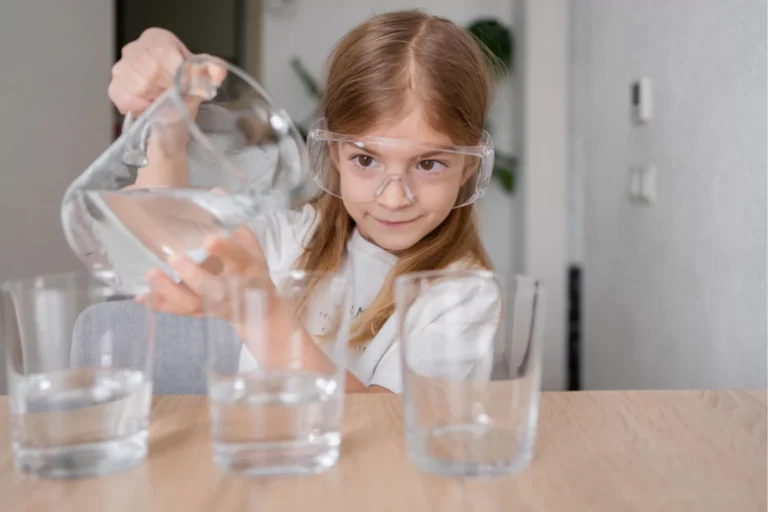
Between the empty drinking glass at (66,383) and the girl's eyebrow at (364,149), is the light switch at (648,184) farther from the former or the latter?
the empty drinking glass at (66,383)

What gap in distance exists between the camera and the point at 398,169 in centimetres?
95

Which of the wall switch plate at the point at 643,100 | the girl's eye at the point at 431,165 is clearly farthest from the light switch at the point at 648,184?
the girl's eye at the point at 431,165

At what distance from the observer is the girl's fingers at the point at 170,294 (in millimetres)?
549

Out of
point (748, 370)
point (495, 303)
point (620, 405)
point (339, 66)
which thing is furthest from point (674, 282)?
point (495, 303)

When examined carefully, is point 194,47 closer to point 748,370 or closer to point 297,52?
point 297,52

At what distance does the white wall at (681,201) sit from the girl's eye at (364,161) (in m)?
0.64

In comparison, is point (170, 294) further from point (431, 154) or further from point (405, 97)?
point (405, 97)

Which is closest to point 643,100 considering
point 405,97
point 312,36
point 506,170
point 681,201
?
point 681,201

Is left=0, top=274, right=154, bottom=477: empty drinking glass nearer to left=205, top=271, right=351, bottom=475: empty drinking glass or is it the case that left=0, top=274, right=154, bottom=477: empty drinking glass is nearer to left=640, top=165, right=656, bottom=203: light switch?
left=205, top=271, right=351, bottom=475: empty drinking glass

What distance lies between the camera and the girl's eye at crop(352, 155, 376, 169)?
98 cm

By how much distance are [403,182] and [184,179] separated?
1.52 feet

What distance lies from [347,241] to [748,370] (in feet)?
2.32

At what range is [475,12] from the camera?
3.08 metres

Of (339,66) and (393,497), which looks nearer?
(393,497)
